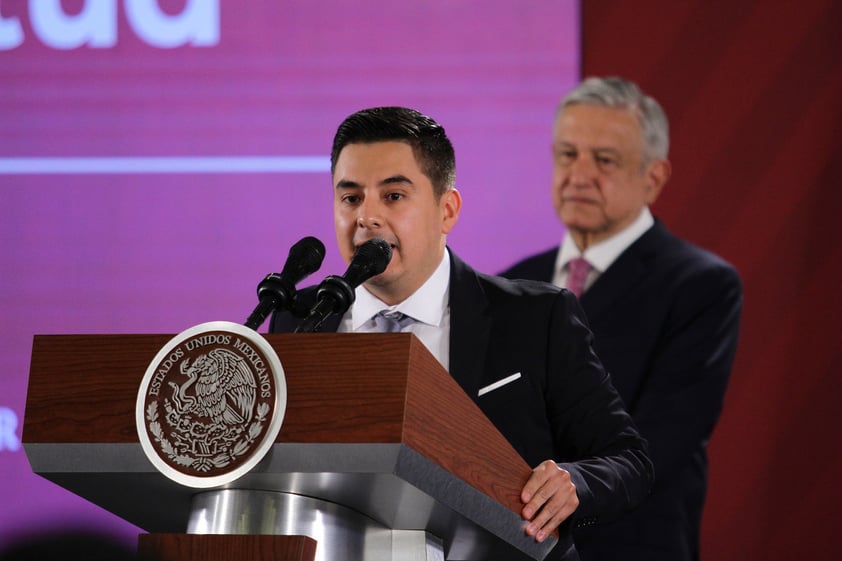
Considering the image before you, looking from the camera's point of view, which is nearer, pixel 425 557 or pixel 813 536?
pixel 425 557

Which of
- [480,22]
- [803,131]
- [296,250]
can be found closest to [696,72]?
[803,131]

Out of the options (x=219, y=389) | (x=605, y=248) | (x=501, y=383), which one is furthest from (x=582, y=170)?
(x=219, y=389)

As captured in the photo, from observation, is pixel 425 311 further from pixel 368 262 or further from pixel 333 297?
pixel 333 297

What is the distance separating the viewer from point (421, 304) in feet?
6.95

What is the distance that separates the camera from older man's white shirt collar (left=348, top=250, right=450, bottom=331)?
6.93ft

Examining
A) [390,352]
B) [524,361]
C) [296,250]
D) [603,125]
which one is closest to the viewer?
[390,352]

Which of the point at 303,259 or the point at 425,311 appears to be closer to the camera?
the point at 303,259

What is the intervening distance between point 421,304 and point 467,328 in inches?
4.4

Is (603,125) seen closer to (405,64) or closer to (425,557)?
(405,64)

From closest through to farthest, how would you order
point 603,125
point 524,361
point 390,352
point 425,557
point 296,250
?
point 390,352 → point 425,557 → point 296,250 → point 524,361 → point 603,125

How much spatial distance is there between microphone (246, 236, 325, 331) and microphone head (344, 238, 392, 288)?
0.06 meters

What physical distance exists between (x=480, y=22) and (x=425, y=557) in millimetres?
2314

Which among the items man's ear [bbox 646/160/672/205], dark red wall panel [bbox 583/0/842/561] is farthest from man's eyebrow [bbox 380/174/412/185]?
dark red wall panel [bbox 583/0/842/561]

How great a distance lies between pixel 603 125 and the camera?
352 centimetres
